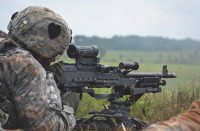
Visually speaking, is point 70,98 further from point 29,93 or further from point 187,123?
point 187,123

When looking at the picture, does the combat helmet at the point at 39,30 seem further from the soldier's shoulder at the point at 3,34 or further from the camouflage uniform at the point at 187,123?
the camouflage uniform at the point at 187,123

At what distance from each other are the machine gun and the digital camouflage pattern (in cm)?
151

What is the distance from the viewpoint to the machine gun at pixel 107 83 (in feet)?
24.3

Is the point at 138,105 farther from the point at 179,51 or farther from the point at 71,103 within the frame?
the point at 179,51

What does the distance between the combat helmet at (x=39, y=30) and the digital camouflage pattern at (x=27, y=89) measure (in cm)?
36

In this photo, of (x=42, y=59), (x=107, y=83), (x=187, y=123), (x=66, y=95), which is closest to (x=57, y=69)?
(x=66, y=95)

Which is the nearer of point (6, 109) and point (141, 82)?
point (6, 109)

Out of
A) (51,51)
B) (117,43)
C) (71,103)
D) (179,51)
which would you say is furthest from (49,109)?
(117,43)

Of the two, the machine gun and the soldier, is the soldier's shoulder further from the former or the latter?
the machine gun

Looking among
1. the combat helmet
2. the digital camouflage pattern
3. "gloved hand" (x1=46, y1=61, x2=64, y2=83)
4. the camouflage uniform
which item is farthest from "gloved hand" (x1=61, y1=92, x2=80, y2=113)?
the camouflage uniform

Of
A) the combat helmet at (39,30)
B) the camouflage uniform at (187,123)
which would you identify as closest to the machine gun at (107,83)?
the combat helmet at (39,30)

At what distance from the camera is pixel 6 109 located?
540 cm

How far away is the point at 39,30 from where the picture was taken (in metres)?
5.86

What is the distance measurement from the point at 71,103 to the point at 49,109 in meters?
1.34
